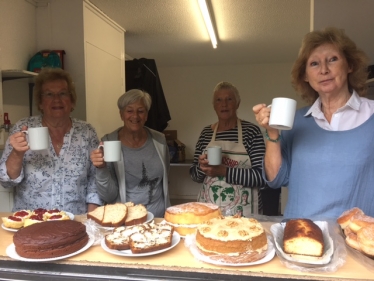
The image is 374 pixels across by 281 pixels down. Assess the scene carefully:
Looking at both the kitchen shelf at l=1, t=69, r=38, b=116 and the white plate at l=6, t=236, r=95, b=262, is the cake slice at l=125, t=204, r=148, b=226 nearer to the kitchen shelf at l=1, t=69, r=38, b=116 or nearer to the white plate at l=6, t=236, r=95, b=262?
the white plate at l=6, t=236, r=95, b=262

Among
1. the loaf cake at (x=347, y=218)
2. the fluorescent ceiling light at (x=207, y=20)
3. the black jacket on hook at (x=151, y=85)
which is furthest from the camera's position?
the black jacket on hook at (x=151, y=85)

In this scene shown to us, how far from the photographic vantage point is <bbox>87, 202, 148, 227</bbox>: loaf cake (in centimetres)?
118

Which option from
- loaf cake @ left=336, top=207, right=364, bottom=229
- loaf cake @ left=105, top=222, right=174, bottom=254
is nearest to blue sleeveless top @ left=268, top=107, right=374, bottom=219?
loaf cake @ left=336, top=207, right=364, bottom=229

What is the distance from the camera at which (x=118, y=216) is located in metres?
1.21

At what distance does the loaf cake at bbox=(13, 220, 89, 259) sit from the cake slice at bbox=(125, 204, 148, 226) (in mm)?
216

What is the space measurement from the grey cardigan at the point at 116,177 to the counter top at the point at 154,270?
82cm

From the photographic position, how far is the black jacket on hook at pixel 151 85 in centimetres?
397

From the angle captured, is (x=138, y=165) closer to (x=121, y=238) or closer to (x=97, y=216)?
(x=97, y=216)

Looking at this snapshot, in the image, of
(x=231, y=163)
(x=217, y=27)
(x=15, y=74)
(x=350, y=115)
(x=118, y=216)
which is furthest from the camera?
(x=217, y=27)

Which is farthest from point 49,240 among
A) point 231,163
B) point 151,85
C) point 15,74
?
point 151,85

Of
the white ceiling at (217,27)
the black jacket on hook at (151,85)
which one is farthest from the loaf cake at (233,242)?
the black jacket on hook at (151,85)

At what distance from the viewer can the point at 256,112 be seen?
121cm

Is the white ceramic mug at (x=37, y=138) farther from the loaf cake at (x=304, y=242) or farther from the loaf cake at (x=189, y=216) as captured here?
the loaf cake at (x=304, y=242)

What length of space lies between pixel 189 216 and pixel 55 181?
962mm
